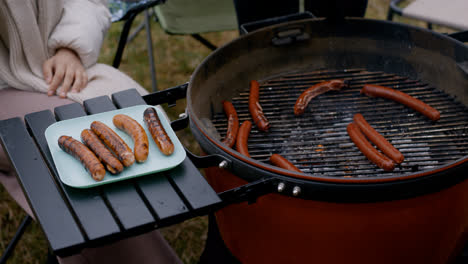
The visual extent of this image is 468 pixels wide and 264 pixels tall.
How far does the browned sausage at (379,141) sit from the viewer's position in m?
1.88

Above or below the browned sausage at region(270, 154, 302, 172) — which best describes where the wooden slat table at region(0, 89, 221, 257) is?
above

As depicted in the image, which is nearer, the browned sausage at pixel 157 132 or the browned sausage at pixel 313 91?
the browned sausage at pixel 157 132

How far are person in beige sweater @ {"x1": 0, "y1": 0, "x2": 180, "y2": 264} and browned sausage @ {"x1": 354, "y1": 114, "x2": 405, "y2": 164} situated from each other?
1.12 meters

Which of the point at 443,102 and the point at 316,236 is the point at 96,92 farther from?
the point at 443,102

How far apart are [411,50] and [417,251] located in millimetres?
1170

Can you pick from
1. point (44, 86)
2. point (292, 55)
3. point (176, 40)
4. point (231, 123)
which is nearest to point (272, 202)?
point (231, 123)

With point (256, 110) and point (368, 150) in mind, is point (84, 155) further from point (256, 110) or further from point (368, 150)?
point (368, 150)

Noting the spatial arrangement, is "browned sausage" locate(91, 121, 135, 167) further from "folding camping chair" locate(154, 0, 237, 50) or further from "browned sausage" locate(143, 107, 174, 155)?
"folding camping chair" locate(154, 0, 237, 50)

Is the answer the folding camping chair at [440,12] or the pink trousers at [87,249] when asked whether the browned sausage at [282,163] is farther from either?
the folding camping chair at [440,12]

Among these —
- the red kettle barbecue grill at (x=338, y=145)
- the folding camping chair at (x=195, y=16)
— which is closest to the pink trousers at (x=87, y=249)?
the red kettle barbecue grill at (x=338, y=145)

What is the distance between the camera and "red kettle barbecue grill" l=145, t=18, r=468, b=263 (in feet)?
5.09

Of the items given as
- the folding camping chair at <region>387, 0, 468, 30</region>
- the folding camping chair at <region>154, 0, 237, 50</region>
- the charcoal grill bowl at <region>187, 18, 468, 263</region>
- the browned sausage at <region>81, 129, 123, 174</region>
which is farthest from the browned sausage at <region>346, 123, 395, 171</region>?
the folding camping chair at <region>154, 0, 237, 50</region>

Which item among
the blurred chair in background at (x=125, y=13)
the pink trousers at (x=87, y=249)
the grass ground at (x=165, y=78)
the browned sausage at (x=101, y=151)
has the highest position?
the browned sausage at (x=101, y=151)

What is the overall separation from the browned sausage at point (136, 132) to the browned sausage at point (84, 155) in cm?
13
